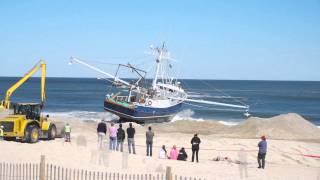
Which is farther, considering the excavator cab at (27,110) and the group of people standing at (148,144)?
the excavator cab at (27,110)

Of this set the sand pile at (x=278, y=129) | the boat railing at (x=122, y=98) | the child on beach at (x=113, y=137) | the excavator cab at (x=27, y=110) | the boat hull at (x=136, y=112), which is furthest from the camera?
the boat railing at (x=122, y=98)

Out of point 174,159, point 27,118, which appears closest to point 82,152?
point 174,159

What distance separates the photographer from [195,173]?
17.4m

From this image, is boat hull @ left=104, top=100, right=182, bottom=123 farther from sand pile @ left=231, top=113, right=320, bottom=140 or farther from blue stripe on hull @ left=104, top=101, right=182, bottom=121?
sand pile @ left=231, top=113, right=320, bottom=140

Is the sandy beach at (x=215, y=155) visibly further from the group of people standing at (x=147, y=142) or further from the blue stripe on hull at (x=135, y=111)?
the blue stripe on hull at (x=135, y=111)

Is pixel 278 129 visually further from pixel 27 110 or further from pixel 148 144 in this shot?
pixel 27 110

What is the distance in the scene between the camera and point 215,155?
23875 mm

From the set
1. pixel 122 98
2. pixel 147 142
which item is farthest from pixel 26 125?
pixel 122 98

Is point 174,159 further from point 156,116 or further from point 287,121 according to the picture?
point 156,116

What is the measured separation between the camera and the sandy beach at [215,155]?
17764 mm

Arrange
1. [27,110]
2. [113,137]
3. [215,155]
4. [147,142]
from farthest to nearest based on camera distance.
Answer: [27,110]
[215,155]
[113,137]
[147,142]

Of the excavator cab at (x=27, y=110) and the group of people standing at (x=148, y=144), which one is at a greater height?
the excavator cab at (x=27, y=110)

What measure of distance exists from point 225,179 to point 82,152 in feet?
20.5

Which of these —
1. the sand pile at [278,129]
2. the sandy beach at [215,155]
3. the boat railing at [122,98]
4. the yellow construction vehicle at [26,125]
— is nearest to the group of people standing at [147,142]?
the sandy beach at [215,155]
